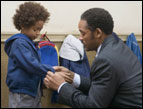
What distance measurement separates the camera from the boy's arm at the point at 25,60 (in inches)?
63.7

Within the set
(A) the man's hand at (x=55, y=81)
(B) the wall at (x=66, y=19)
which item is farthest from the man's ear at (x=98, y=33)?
(B) the wall at (x=66, y=19)

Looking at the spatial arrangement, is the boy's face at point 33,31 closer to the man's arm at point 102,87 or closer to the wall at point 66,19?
the wall at point 66,19

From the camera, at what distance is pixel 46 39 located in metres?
2.37

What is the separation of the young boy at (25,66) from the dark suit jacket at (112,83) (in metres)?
0.48

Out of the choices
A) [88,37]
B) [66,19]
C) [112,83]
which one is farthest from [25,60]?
[66,19]

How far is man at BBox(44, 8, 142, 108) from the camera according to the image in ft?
3.74

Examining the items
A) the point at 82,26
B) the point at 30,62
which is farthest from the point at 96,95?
the point at 30,62

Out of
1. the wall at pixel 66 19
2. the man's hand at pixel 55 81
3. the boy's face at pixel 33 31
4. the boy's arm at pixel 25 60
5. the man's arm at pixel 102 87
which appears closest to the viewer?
the man's arm at pixel 102 87

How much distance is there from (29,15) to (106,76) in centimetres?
102

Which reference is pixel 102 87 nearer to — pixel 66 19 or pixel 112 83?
pixel 112 83

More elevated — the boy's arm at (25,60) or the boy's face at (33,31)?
the boy's face at (33,31)

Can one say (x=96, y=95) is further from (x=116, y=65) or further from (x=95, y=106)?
(x=116, y=65)

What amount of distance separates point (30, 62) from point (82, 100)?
1.97 feet

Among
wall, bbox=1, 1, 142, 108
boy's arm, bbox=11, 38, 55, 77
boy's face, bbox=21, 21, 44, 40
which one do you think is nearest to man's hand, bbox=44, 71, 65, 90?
boy's arm, bbox=11, 38, 55, 77
